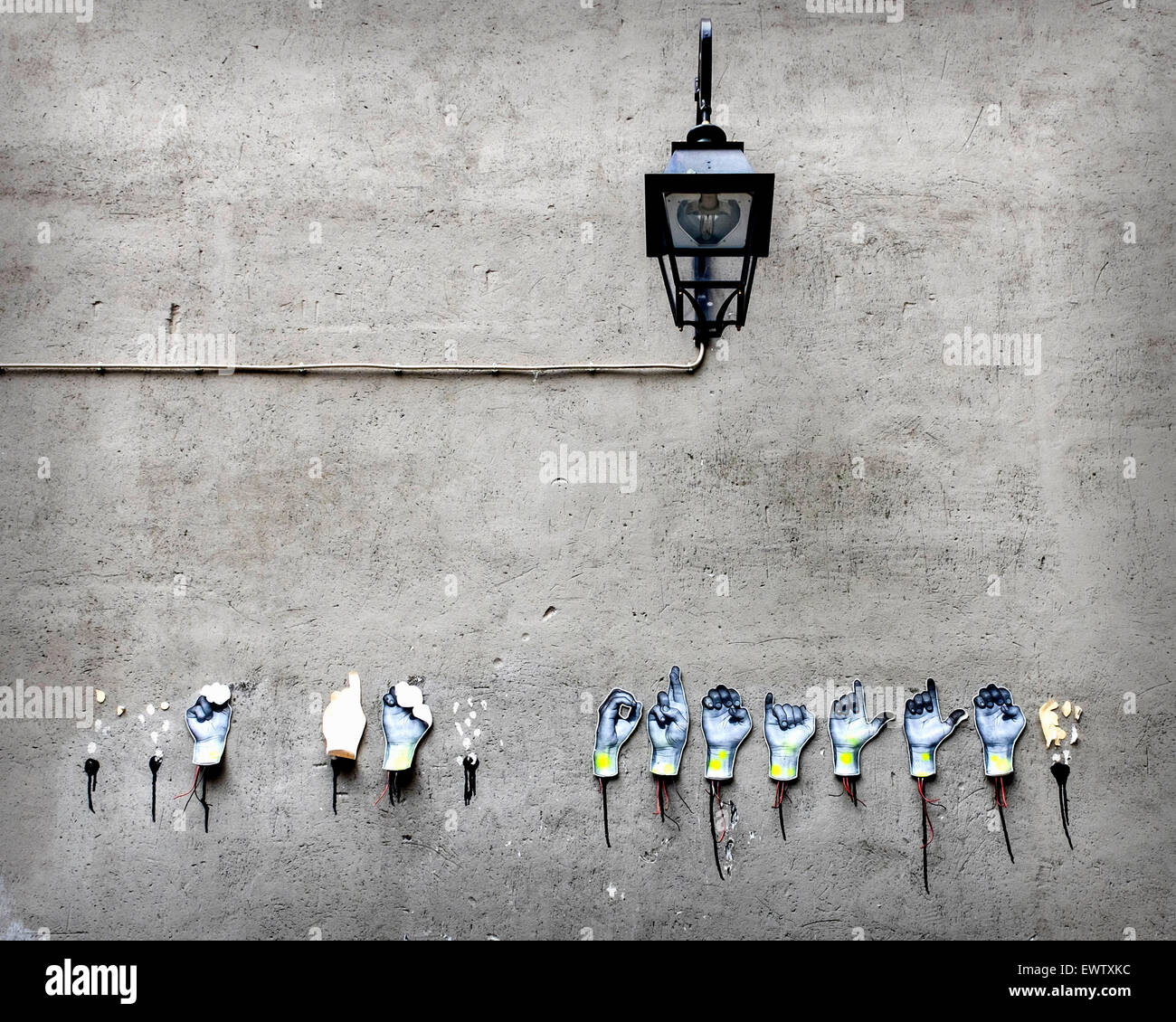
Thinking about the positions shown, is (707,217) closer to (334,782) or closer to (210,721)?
(334,782)

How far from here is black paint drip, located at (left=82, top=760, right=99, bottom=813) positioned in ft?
15.0

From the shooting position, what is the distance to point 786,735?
4.55 meters

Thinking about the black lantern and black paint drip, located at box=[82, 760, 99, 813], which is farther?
black paint drip, located at box=[82, 760, 99, 813]

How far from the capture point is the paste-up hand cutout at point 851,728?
4539 mm

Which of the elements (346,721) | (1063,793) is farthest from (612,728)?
(1063,793)

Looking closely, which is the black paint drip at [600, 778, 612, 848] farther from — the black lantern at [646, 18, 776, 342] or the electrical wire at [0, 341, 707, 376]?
the black lantern at [646, 18, 776, 342]

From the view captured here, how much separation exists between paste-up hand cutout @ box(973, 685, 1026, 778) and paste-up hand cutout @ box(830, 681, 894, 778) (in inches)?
17.6

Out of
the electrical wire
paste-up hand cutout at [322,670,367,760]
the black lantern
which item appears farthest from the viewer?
the electrical wire

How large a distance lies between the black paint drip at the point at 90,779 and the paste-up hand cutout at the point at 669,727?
274 centimetres

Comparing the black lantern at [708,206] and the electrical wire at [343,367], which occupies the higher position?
the black lantern at [708,206]

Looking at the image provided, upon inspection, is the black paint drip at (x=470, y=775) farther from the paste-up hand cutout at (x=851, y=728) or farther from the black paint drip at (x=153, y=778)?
the paste-up hand cutout at (x=851, y=728)

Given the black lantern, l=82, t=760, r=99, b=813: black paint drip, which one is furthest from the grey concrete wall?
the black lantern

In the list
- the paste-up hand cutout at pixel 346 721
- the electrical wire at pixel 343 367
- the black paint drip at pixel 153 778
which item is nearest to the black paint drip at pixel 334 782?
the paste-up hand cutout at pixel 346 721

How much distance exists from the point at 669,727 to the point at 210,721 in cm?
227
